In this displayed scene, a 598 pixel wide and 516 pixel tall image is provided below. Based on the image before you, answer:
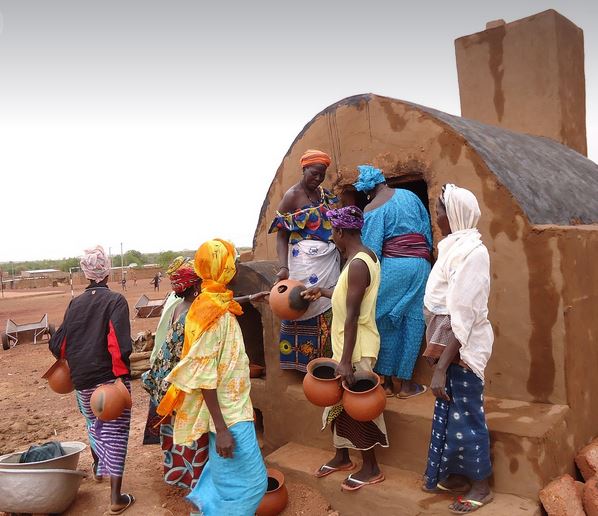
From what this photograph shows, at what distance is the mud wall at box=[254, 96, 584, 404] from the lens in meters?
3.39

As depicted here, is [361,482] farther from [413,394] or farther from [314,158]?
[314,158]

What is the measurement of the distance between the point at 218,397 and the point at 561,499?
198cm

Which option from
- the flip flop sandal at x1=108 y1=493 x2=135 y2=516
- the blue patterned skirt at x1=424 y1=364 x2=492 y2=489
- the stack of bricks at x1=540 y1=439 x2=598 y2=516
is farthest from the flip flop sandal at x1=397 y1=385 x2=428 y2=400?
the flip flop sandal at x1=108 y1=493 x2=135 y2=516

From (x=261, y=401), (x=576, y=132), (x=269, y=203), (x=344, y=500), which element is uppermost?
(x=576, y=132)

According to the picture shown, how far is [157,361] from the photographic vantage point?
368 centimetres

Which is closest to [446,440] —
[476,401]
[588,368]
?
[476,401]

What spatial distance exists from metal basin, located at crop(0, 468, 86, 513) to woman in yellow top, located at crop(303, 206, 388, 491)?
1.95m

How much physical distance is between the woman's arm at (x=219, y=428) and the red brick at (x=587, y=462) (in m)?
2.21

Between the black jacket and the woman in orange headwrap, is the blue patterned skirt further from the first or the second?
the black jacket

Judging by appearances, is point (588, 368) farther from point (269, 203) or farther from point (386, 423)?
point (269, 203)

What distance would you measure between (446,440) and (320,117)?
3.06 m

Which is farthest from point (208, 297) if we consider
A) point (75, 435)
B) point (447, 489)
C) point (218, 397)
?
point (75, 435)

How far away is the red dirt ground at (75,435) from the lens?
12.6 feet

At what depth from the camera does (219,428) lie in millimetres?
2793
